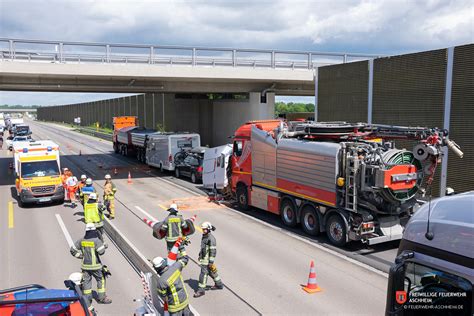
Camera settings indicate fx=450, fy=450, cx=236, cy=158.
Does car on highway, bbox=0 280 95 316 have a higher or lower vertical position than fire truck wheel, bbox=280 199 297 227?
higher

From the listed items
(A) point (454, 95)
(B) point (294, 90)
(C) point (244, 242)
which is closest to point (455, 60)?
(A) point (454, 95)

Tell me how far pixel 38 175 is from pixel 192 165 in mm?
8712

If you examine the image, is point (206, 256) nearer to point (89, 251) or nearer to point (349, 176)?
point (89, 251)

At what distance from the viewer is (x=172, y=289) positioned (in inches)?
276

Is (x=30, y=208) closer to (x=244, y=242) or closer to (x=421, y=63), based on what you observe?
(x=244, y=242)

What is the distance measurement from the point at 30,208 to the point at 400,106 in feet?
57.2

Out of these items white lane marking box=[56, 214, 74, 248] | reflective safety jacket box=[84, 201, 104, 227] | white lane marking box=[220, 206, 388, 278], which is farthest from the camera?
white lane marking box=[56, 214, 74, 248]

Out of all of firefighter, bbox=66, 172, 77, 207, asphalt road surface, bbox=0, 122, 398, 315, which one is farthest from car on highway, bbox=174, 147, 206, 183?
firefighter, bbox=66, 172, 77, 207

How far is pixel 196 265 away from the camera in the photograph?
1144cm

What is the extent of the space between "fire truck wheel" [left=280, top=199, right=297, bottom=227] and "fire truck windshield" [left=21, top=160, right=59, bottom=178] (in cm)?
1020

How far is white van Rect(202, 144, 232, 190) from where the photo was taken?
20.2 meters

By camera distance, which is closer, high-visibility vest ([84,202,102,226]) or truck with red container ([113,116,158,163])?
high-visibility vest ([84,202,102,226])

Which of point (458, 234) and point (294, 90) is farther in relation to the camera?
point (294, 90)

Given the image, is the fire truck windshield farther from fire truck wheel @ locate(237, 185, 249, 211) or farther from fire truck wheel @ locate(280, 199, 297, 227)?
fire truck wheel @ locate(280, 199, 297, 227)
